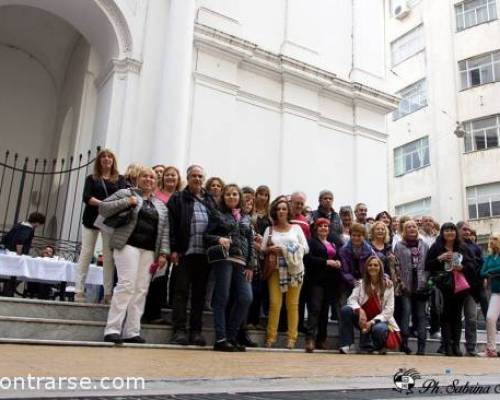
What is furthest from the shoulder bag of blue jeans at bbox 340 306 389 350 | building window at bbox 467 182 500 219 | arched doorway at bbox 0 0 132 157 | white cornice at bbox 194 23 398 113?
building window at bbox 467 182 500 219

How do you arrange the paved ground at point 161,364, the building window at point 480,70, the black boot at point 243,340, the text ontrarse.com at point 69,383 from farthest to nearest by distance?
1. the building window at point 480,70
2. the black boot at point 243,340
3. the paved ground at point 161,364
4. the text ontrarse.com at point 69,383

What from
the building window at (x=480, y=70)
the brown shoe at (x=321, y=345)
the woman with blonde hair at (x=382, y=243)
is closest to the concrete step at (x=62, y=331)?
the brown shoe at (x=321, y=345)

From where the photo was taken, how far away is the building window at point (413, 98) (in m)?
29.1

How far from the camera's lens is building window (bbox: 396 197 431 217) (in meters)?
27.4

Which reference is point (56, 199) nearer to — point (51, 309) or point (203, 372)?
point (51, 309)

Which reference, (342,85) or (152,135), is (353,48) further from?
(152,135)

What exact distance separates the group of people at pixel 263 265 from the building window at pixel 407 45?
80.1ft

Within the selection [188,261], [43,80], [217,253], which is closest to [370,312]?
[217,253]

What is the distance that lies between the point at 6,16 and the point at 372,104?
1054 cm

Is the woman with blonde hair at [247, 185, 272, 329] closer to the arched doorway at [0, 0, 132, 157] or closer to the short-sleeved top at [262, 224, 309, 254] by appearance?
the short-sleeved top at [262, 224, 309, 254]

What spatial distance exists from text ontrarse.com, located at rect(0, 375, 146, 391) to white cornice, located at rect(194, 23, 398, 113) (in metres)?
9.98

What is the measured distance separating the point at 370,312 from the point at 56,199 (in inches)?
349

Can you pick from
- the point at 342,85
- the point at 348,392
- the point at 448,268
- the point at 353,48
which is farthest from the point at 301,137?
the point at 348,392

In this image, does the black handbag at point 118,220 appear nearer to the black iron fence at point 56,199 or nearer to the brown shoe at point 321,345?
the brown shoe at point 321,345
